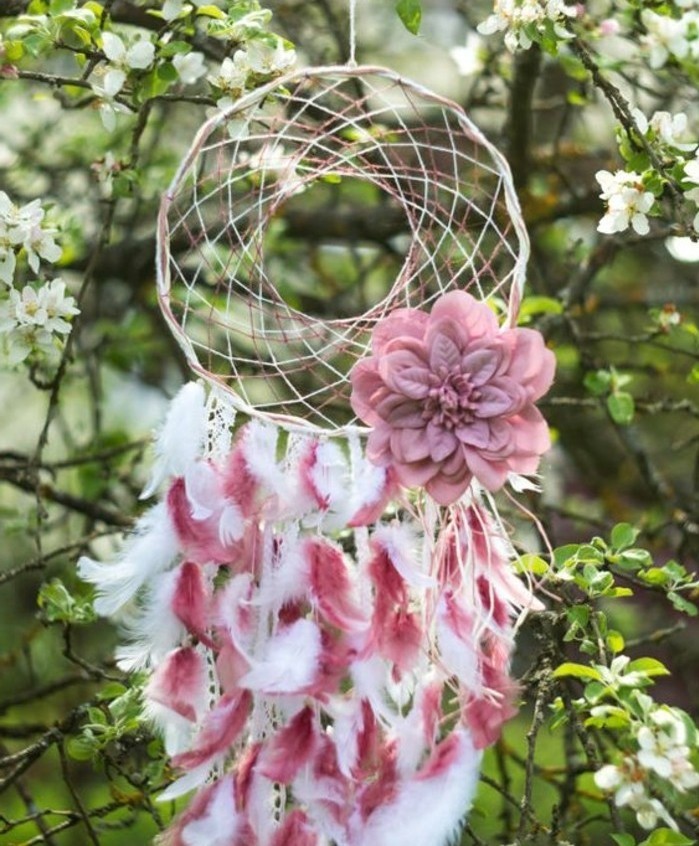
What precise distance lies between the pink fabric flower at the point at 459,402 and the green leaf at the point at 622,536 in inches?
7.4

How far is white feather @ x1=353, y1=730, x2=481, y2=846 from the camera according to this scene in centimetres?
114

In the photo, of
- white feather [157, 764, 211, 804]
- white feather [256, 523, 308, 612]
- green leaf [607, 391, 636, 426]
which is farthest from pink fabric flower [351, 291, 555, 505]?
green leaf [607, 391, 636, 426]

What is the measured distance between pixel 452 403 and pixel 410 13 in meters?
0.47

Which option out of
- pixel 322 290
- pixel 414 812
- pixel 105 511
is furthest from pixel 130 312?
pixel 414 812

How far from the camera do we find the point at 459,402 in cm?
118

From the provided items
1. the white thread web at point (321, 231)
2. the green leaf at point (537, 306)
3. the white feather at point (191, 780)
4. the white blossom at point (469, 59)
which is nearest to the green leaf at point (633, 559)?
the white thread web at point (321, 231)

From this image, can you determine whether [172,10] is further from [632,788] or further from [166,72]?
[632,788]

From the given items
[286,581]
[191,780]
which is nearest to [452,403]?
[286,581]

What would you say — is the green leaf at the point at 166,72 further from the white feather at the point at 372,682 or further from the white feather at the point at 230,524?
the white feather at the point at 372,682

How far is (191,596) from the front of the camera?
1.25 m

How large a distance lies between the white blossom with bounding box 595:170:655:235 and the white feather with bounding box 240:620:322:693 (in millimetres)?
496

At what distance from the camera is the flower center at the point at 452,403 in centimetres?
118

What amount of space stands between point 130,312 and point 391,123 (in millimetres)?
652

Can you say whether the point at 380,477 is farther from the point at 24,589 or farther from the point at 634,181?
the point at 24,589
